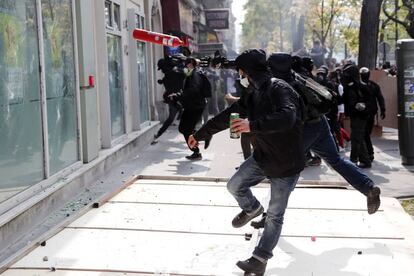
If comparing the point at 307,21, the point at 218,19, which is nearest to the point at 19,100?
the point at 218,19

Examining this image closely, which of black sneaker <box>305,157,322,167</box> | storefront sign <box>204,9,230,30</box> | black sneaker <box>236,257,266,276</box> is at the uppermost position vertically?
storefront sign <box>204,9,230,30</box>

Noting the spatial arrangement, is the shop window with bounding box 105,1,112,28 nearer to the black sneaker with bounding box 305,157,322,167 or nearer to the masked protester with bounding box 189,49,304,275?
the black sneaker with bounding box 305,157,322,167

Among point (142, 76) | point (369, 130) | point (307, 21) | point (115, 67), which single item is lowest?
point (369, 130)

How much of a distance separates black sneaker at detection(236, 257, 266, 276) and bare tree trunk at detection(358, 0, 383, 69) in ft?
43.2

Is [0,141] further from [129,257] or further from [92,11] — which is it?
[92,11]

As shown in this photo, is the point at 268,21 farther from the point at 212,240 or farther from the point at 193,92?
the point at 212,240

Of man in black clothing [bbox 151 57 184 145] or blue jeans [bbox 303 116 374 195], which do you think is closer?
blue jeans [bbox 303 116 374 195]

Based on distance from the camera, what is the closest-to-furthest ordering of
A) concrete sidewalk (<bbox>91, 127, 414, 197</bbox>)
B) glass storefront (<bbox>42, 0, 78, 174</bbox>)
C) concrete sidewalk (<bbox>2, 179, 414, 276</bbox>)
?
concrete sidewalk (<bbox>2, 179, 414, 276</bbox>) → glass storefront (<bbox>42, 0, 78, 174</bbox>) → concrete sidewalk (<bbox>91, 127, 414, 197</bbox>)

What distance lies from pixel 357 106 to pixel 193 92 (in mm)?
2844

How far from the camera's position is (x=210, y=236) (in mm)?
6012

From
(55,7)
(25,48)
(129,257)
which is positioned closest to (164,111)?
(55,7)

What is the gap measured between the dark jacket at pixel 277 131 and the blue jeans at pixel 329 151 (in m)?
1.23

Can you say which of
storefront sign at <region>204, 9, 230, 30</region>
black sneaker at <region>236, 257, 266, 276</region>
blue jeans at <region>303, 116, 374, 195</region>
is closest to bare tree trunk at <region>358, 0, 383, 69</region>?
blue jeans at <region>303, 116, 374, 195</region>

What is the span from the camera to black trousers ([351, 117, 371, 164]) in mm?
10414
